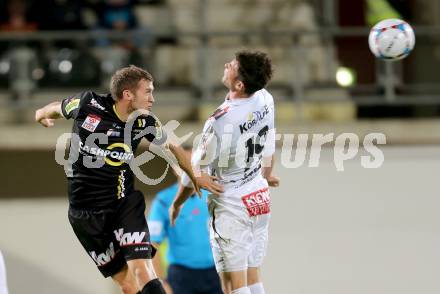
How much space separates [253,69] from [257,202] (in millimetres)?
916

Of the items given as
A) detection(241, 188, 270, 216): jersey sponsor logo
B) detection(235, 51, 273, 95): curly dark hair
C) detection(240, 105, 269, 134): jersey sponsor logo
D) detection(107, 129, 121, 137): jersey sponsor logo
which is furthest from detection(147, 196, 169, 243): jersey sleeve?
detection(235, 51, 273, 95): curly dark hair

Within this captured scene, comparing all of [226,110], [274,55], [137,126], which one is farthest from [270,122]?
[274,55]

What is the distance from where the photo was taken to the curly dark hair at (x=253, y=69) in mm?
6422

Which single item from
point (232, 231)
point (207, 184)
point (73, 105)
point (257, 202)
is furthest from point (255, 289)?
point (73, 105)

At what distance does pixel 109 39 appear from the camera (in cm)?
1017

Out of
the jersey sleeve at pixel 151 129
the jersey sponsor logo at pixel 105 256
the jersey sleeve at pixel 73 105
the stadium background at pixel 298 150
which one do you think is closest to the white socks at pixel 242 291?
the jersey sponsor logo at pixel 105 256

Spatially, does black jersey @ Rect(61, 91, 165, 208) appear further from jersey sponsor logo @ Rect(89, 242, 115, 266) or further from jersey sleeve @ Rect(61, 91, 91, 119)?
jersey sponsor logo @ Rect(89, 242, 115, 266)

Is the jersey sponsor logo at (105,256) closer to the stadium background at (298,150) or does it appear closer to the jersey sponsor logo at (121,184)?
the jersey sponsor logo at (121,184)

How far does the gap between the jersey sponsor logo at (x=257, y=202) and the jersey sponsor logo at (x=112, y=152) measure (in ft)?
2.79

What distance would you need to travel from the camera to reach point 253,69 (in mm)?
6410

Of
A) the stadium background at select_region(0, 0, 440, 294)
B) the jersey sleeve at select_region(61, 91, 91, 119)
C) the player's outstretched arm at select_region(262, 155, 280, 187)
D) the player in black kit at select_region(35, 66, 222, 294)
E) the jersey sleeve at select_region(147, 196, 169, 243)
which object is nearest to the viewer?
the player in black kit at select_region(35, 66, 222, 294)

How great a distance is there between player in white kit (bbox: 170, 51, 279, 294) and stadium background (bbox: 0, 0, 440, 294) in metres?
3.17

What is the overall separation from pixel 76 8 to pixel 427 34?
152 inches

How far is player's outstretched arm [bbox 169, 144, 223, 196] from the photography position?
20.8 ft
